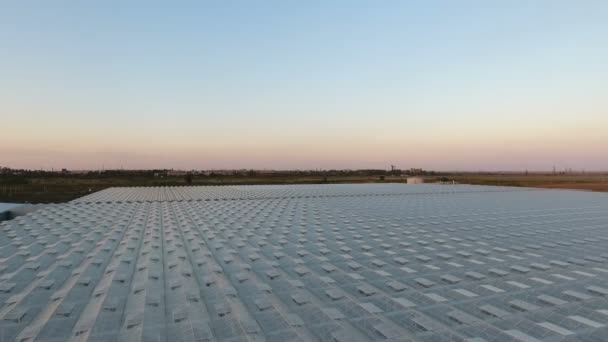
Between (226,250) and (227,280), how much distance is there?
157 inches

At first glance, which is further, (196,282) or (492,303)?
(196,282)

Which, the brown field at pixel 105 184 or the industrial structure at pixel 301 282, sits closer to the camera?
the industrial structure at pixel 301 282

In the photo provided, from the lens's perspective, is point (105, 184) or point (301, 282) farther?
point (105, 184)

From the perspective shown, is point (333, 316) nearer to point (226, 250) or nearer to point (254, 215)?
point (226, 250)

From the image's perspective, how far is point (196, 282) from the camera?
10062 mm

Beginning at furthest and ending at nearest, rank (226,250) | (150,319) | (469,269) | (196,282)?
(226,250)
(469,269)
(196,282)
(150,319)

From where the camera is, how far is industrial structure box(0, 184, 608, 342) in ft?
23.7

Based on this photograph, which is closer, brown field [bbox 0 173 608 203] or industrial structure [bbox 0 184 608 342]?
industrial structure [bbox 0 184 608 342]

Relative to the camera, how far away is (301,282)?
10258 millimetres

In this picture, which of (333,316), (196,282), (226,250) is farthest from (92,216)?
(333,316)

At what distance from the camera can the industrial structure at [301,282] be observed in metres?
7.21

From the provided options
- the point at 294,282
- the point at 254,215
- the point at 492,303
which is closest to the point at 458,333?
the point at 492,303

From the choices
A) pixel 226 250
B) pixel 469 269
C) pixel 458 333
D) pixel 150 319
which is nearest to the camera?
pixel 458 333

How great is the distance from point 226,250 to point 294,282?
16.1 ft
